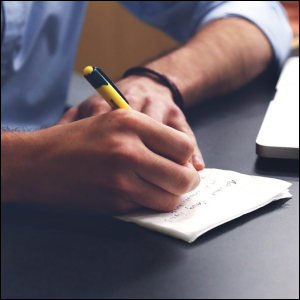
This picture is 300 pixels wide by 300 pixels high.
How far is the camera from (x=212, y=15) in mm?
900

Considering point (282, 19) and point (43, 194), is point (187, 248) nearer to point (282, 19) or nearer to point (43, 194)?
point (43, 194)

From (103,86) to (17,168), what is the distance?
86mm

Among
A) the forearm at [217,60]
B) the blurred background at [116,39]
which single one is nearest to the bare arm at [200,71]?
the forearm at [217,60]

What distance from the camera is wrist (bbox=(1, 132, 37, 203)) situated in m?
0.38

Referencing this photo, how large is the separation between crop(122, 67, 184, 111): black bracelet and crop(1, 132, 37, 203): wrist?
31cm

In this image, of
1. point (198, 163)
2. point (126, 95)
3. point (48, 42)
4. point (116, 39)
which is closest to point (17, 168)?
point (198, 163)

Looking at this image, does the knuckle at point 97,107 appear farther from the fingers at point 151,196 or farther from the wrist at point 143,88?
the fingers at point 151,196

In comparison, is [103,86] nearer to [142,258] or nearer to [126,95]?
[142,258]

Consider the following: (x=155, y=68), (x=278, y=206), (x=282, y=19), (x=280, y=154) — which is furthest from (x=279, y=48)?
(x=278, y=206)

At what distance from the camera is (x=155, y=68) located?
2.35 feet

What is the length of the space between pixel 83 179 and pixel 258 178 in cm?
15

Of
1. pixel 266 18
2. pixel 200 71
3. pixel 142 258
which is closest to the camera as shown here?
pixel 142 258

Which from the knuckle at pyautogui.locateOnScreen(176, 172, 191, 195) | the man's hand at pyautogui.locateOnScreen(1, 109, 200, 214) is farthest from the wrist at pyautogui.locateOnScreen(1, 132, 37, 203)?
the knuckle at pyautogui.locateOnScreen(176, 172, 191, 195)

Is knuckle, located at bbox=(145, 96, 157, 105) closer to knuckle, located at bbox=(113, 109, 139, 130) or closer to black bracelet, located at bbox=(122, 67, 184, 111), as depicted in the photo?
black bracelet, located at bbox=(122, 67, 184, 111)
